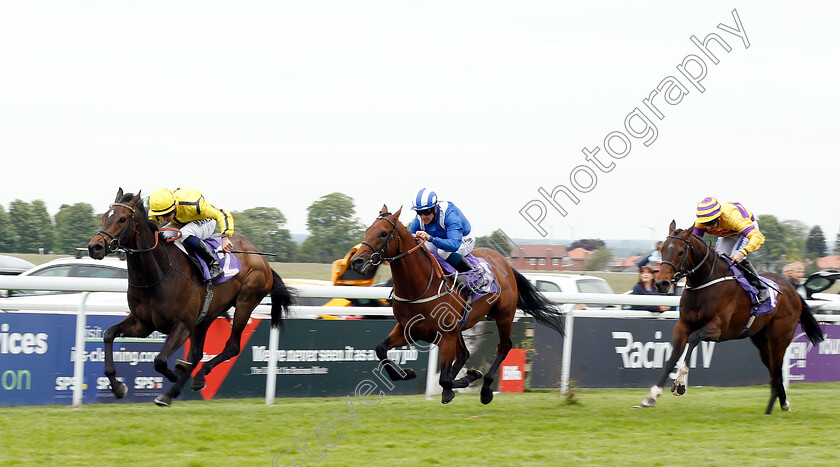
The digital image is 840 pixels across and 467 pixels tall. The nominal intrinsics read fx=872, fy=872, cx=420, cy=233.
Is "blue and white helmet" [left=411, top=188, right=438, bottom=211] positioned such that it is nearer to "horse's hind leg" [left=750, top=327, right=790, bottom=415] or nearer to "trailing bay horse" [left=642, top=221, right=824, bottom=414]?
"trailing bay horse" [left=642, top=221, right=824, bottom=414]

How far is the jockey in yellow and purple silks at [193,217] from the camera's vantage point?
694cm

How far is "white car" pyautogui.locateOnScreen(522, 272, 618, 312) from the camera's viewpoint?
11.8 metres

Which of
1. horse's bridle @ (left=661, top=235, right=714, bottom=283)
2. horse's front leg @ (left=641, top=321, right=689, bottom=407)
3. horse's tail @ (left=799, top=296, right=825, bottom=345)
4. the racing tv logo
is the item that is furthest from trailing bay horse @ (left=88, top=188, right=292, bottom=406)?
horse's tail @ (left=799, top=296, right=825, bottom=345)

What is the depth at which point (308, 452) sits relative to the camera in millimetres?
4957

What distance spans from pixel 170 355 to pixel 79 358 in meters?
0.78

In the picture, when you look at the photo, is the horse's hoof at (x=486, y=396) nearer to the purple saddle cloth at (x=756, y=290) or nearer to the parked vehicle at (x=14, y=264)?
the purple saddle cloth at (x=756, y=290)

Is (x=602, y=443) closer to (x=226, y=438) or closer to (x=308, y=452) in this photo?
(x=308, y=452)

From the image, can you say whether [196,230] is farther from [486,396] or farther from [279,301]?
[486,396]

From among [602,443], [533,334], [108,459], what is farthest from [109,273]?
[602,443]

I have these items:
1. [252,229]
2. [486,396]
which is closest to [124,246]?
[486,396]

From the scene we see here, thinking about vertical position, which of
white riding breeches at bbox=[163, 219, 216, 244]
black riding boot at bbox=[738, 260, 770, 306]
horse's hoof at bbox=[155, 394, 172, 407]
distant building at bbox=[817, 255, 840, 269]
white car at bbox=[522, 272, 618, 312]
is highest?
distant building at bbox=[817, 255, 840, 269]

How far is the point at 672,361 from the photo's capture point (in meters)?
7.23

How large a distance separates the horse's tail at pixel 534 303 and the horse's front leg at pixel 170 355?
2991mm

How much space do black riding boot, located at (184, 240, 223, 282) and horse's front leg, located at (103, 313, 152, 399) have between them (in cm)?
72
